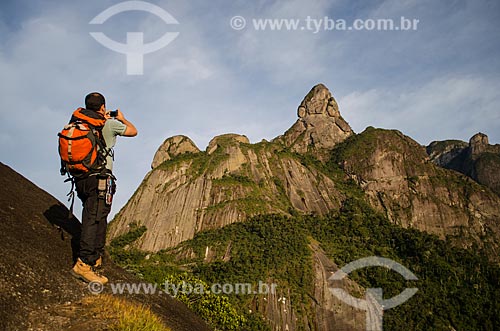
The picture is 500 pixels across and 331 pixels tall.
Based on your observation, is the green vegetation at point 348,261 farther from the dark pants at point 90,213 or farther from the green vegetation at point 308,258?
→ the dark pants at point 90,213

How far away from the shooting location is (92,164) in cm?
587

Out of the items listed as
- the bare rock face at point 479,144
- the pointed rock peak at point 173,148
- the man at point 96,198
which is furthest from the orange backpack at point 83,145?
the bare rock face at point 479,144

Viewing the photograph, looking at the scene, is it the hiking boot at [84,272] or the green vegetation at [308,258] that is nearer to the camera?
the hiking boot at [84,272]

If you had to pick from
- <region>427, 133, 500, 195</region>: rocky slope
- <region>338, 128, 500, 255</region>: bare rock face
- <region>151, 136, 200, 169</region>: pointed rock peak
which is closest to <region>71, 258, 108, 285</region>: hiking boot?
<region>151, 136, 200, 169</region>: pointed rock peak

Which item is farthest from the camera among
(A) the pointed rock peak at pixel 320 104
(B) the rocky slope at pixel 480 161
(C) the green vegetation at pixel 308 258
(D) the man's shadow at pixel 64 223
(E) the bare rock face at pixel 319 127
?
(B) the rocky slope at pixel 480 161

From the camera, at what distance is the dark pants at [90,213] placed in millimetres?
5965

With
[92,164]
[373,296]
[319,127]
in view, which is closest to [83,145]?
[92,164]

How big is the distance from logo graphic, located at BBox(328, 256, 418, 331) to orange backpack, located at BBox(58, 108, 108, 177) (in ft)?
218

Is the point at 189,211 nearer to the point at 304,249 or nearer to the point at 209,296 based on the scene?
the point at 304,249

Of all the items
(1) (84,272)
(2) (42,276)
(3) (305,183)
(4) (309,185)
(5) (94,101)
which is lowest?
(2) (42,276)

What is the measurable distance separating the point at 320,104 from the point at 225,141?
150 ft

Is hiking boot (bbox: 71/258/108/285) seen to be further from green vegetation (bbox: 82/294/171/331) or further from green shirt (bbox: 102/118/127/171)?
green shirt (bbox: 102/118/127/171)

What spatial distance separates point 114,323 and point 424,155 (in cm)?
14607

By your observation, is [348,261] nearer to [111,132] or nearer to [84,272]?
[84,272]
